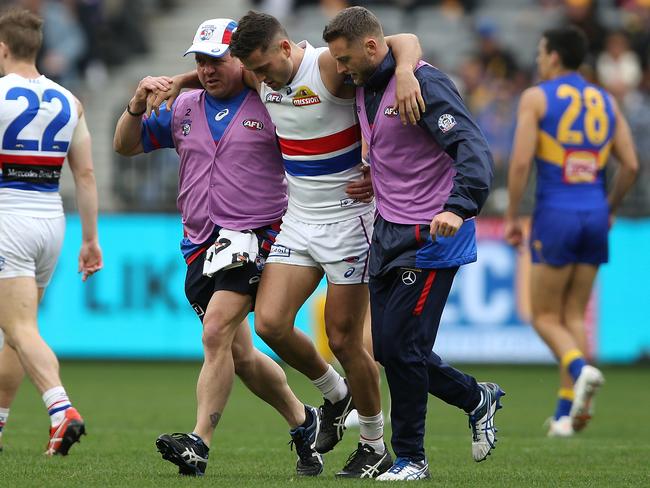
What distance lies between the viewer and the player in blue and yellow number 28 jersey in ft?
32.7

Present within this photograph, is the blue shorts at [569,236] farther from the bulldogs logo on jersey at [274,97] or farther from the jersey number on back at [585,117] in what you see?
the bulldogs logo on jersey at [274,97]

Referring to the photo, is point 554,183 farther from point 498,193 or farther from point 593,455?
point 498,193

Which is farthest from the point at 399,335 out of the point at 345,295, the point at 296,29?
the point at 296,29

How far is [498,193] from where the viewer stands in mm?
15930

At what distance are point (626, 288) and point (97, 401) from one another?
6.69 meters

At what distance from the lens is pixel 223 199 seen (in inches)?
286

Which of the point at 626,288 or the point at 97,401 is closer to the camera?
the point at 97,401

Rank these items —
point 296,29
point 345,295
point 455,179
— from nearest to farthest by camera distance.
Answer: point 455,179 → point 345,295 → point 296,29

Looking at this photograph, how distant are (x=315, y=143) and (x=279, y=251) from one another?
0.62m

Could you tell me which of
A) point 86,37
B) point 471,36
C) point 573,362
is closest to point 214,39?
point 573,362

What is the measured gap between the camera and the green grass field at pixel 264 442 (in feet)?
22.1

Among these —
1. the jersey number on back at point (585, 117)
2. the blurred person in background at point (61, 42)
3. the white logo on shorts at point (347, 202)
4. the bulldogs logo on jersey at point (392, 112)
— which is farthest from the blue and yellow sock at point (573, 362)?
the blurred person in background at point (61, 42)

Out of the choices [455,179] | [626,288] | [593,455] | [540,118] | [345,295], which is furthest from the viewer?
[626,288]

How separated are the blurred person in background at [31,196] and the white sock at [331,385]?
1440 mm
